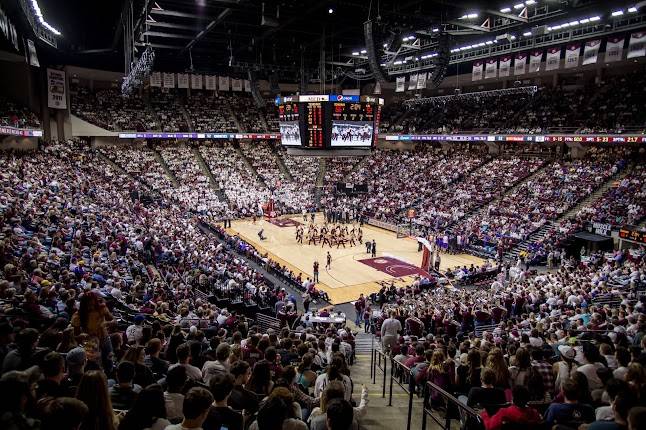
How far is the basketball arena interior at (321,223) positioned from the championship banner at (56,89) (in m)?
0.21

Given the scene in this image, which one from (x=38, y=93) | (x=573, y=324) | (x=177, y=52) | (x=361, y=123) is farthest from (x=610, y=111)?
(x=38, y=93)

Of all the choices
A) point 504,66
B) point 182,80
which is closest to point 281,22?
point 504,66

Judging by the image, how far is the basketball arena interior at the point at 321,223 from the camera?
4.71m

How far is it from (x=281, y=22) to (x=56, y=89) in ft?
77.5

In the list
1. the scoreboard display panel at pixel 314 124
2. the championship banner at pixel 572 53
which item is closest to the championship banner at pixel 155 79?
the scoreboard display panel at pixel 314 124

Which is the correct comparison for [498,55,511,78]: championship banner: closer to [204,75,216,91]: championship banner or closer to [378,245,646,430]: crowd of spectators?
[378,245,646,430]: crowd of spectators

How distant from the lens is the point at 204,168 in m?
44.3

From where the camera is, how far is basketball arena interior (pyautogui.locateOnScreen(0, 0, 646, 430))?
4715 mm

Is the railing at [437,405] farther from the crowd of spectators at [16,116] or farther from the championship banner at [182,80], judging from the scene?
the championship banner at [182,80]

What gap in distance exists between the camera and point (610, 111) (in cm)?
3191

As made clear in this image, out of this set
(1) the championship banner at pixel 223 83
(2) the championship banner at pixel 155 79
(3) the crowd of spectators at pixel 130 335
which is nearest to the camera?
(3) the crowd of spectators at pixel 130 335

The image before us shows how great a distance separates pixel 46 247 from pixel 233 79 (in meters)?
36.7

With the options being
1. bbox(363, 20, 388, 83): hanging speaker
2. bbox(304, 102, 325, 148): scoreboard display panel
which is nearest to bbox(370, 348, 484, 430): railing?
bbox(363, 20, 388, 83): hanging speaker

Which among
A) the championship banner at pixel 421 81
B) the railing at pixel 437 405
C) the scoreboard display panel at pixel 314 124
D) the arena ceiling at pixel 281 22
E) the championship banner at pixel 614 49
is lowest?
the railing at pixel 437 405
